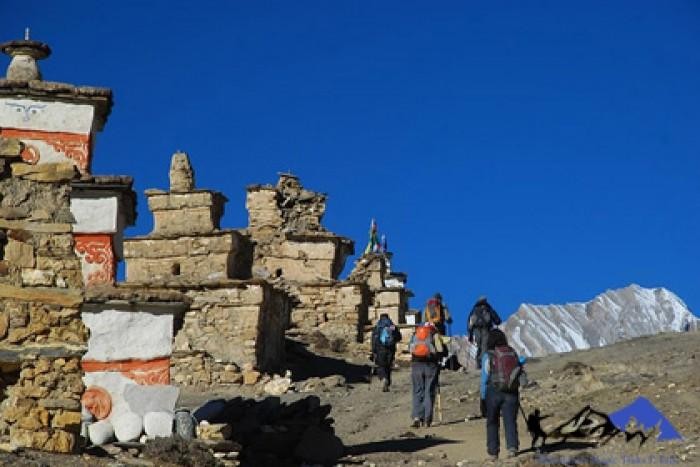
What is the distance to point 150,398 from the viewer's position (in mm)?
15297

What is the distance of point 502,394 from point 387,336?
10.3 metres

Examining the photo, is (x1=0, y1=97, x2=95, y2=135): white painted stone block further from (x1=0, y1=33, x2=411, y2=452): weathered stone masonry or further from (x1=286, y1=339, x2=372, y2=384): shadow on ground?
(x1=286, y1=339, x2=372, y2=384): shadow on ground

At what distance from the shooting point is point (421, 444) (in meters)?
18.5

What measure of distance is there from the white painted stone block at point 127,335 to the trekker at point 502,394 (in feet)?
12.5

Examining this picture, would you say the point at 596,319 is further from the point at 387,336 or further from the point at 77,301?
the point at 77,301

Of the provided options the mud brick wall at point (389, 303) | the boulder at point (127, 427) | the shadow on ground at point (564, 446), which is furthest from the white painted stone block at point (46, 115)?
the mud brick wall at point (389, 303)

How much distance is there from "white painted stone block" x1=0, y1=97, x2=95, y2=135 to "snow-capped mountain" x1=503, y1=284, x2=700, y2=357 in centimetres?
6540

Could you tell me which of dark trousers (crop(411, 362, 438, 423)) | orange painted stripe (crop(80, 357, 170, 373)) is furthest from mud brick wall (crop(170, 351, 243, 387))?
orange painted stripe (crop(80, 357, 170, 373))

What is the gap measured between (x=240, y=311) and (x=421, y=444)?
1066 centimetres

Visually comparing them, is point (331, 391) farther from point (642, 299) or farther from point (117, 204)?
point (642, 299)

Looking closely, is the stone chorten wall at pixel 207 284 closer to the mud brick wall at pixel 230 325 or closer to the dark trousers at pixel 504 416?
the mud brick wall at pixel 230 325

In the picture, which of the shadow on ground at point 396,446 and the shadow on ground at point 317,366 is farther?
the shadow on ground at point 317,366

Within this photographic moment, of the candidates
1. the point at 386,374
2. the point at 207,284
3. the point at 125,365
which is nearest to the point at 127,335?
the point at 125,365

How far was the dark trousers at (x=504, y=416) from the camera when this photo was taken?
16250 millimetres
